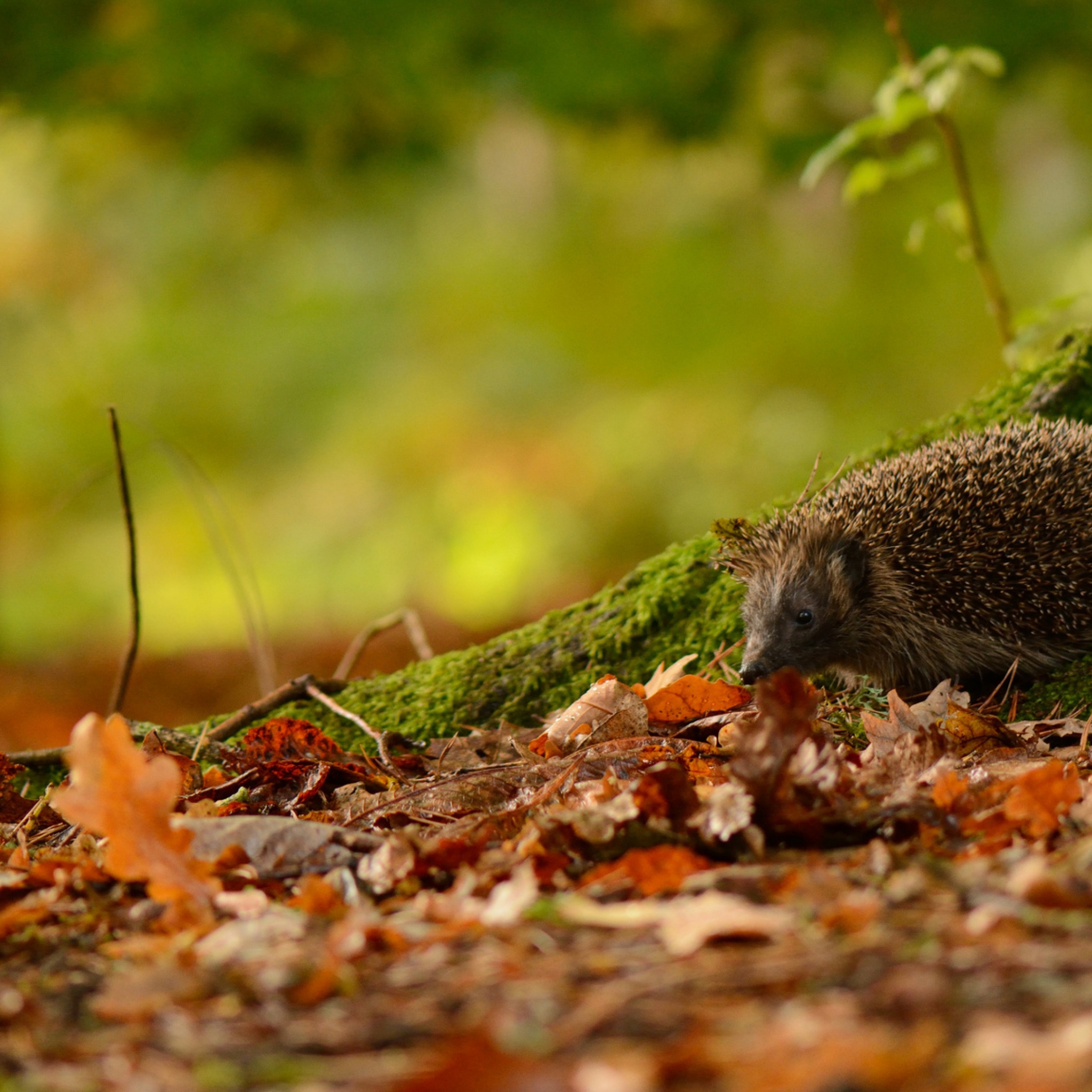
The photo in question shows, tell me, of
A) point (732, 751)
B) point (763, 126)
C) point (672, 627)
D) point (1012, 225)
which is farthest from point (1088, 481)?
point (1012, 225)

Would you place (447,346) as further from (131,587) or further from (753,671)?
→ (753,671)

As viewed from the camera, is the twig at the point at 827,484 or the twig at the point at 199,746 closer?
the twig at the point at 199,746

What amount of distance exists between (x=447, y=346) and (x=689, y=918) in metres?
16.3

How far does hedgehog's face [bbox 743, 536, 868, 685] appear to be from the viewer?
15.0ft

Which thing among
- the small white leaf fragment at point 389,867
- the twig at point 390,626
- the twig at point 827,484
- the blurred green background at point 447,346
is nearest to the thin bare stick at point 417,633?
the twig at point 390,626

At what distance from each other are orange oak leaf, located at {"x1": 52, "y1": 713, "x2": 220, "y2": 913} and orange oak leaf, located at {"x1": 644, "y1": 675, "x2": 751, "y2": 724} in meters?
1.68

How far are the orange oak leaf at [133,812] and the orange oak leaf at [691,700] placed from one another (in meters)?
1.68

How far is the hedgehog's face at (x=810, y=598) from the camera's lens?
180 inches

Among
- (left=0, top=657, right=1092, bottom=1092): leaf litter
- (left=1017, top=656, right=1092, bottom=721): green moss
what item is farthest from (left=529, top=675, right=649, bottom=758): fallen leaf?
(left=1017, top=656, right=1092, bottom=721): green moss

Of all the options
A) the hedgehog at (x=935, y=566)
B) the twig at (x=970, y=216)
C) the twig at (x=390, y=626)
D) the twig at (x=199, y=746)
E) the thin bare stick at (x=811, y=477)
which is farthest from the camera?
the twig at (x=970, y=216)

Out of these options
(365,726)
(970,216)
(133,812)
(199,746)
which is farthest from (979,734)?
(970,216)

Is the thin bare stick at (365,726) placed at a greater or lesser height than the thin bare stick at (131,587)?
lesser

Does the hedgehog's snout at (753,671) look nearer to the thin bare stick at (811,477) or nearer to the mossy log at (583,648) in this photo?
the mossy log at (583,648)

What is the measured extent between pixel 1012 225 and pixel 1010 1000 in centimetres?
1505
